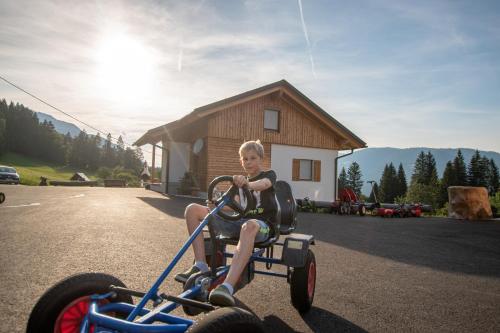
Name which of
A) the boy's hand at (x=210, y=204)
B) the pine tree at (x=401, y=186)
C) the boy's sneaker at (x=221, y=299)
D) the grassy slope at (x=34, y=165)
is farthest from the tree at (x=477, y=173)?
the boy's sneaker at (x=221, y=299)

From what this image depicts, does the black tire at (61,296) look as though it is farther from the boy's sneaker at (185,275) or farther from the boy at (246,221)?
the boy at (246,221)

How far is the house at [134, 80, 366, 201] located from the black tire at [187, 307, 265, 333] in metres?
16.5

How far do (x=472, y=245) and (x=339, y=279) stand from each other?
5640 millimetres

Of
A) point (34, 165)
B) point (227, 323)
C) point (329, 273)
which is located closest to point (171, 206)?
point (329, 273)

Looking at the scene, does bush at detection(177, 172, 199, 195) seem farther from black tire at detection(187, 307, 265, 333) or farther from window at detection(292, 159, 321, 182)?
black tire at detection(187, 307, 265, 333)

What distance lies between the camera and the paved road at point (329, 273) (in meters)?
3.24

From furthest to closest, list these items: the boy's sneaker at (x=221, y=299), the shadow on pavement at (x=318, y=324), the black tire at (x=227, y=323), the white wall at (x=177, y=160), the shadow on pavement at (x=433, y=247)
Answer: the white wall at (x=177, y=160), the shadow on pavement at (x=433, y=247), the shadow on pavement at (x=318, y=324), the boy's sneaker at (x=221, y=299), the black tire at (x=227, y=323)

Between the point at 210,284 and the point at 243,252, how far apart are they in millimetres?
358

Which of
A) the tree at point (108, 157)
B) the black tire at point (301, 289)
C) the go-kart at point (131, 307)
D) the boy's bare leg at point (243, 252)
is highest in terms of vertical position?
the tree at point (108, 157)

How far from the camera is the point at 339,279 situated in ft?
15.4

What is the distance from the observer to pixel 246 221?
3117mm

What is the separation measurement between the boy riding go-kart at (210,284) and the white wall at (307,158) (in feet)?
54.1

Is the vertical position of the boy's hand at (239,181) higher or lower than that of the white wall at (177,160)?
lower

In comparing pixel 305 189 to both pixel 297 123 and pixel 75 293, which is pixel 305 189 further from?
pixel 75 293
